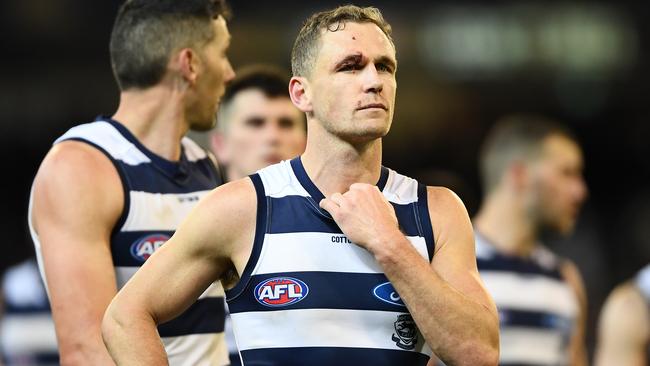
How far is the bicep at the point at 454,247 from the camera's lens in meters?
4.10

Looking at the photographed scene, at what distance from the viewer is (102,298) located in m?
4.80

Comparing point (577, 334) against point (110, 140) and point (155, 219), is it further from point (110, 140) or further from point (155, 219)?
point (110, 140)

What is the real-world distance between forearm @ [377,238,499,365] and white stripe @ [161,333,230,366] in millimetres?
1377

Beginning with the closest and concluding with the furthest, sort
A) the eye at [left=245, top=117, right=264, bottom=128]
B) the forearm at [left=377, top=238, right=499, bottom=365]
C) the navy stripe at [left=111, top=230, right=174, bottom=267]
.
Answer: the forearm at [left=377, top=238, right=499, bottom=365]
the navy stripe at [left=111, top=230, right=174, bottom=267]
the eye at [left=245, top=117, right=264, bottom=128]

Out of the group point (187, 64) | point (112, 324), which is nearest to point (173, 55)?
point (187, 64)

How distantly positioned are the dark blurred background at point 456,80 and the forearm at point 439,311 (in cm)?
1260

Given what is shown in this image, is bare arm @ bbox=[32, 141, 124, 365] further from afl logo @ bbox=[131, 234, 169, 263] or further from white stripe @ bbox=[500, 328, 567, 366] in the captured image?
white stripe @ bbox=[500, 328, 567, 366]

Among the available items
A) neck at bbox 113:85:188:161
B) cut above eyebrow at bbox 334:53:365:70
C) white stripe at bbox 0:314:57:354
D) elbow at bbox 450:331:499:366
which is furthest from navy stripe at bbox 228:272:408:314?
white stripe at bbox 0:314:57:354

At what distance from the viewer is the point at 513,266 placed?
7.99m

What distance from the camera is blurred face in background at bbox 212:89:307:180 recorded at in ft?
22.7

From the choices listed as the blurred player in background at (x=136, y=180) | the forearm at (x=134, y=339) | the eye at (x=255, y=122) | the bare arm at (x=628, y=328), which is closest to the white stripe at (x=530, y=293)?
the bare arm at (x=628, y=328)

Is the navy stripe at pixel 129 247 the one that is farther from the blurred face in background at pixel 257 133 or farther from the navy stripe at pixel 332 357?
the blurred face in background at pixel 257 133

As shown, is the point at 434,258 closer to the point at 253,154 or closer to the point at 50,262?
the point at 50,262

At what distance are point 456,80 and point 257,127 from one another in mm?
12798
